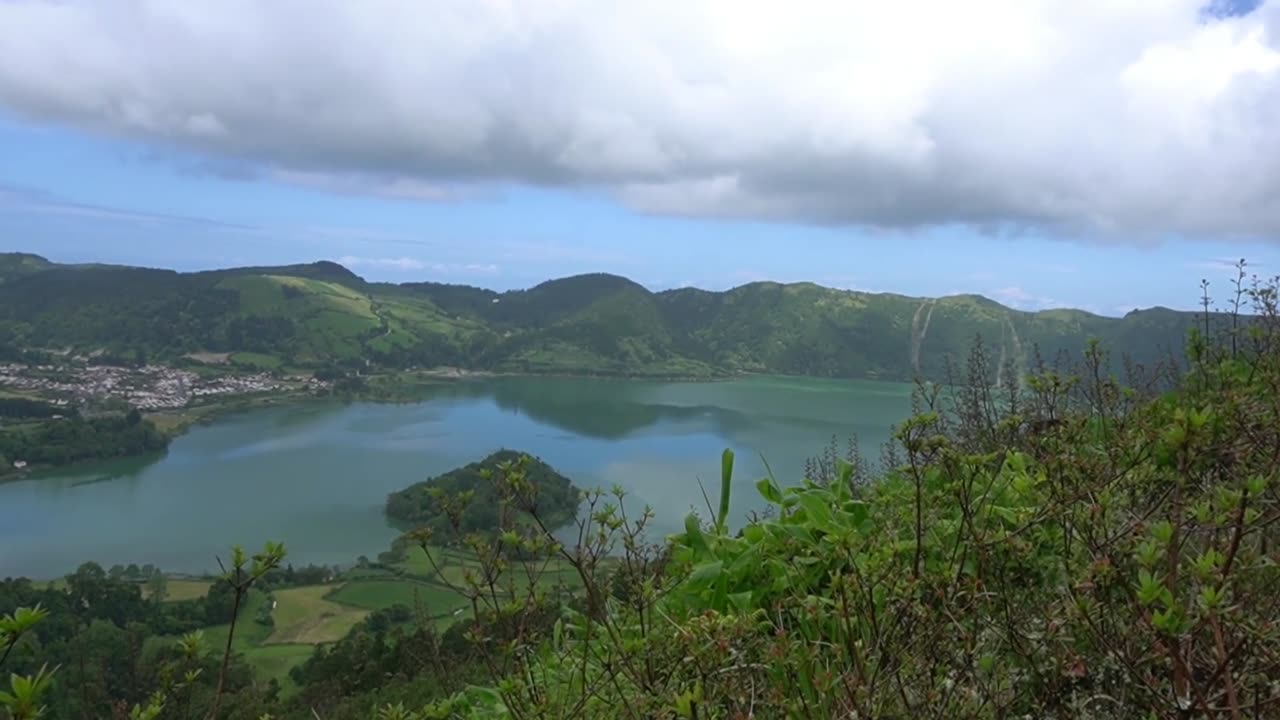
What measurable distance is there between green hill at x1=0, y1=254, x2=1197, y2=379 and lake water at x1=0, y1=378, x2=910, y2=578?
77.3 ft

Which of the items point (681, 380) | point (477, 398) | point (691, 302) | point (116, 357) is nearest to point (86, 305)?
point (116, 357)

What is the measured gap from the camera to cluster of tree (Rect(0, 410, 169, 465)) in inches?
2282

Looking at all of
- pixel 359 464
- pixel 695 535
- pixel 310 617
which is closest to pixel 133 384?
pixel 359 464

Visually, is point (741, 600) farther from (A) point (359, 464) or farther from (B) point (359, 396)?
(B) point (359, 396)

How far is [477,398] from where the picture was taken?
87250 millimetres

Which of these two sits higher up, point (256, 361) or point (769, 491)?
point (769, 491)

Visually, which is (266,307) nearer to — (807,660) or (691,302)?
(691,302)

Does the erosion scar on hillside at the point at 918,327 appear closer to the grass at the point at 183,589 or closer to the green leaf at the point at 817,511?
the grass at the point at 183,589

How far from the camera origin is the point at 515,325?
139 meters

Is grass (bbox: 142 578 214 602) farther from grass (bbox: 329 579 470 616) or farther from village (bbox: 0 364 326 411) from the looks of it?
village (bbox: 0 364 326 411)

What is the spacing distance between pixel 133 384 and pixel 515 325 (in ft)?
213

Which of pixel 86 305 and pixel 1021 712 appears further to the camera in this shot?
pixel 86 305

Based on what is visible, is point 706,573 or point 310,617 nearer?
point 706,573

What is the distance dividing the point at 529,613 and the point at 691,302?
146454mm
